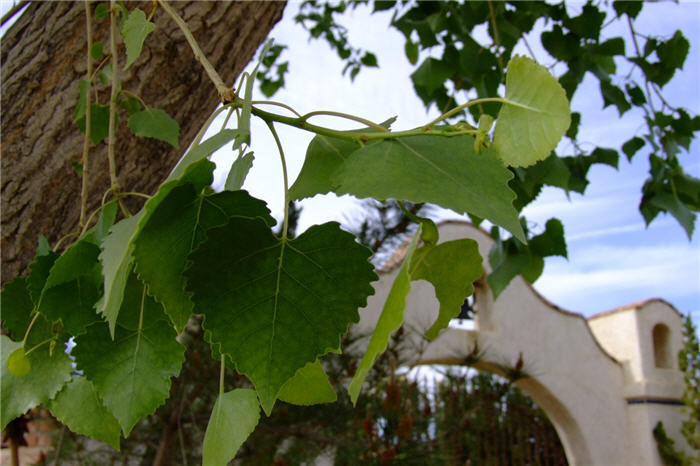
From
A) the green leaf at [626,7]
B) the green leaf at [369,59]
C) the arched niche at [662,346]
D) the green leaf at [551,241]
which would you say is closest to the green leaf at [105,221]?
the green leaf at [551,241]

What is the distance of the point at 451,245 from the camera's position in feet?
0.71

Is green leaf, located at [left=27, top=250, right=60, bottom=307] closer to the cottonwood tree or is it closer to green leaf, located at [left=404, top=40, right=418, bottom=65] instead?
the cottonwood tree

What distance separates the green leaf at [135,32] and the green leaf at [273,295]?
16cm

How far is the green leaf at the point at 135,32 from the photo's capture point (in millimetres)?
297

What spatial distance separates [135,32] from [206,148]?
164 millimetres

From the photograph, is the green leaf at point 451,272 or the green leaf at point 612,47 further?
the green leaf at point 612,47

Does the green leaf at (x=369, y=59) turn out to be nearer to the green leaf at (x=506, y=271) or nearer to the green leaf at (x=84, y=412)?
the green leaf at (x=506, y=271)

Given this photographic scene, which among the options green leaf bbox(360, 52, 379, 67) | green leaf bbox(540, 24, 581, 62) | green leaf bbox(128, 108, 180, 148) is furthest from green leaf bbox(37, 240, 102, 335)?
green leaf bbox(360, 52, 379, 67)

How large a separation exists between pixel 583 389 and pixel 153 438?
4.05 metres

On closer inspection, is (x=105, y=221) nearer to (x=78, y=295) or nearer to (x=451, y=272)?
(x=78, y=295)

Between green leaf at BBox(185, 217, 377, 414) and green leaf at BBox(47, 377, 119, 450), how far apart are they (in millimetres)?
128

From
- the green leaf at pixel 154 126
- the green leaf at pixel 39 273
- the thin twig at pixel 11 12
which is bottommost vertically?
the green leaf at pixel 39 273

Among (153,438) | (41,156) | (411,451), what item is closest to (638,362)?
(411,451)

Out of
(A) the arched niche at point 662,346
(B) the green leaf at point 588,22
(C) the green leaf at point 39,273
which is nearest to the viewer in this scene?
(C) the green leaf at point 39,273
